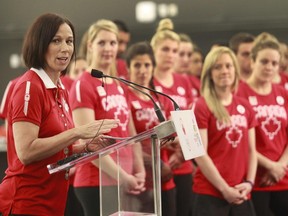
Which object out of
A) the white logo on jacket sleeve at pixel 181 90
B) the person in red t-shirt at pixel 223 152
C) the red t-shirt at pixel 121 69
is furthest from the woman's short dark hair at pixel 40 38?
the red t-shirt at pixel 121 69

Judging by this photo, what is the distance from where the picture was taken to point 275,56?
→ 4.23m

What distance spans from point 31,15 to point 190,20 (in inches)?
67.3

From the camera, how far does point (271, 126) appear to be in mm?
4059

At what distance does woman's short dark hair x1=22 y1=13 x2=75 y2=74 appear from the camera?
240 centimetres

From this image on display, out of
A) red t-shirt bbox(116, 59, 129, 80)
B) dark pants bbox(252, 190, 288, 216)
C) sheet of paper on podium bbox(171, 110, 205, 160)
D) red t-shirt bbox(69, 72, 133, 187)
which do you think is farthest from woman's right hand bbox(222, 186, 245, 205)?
red t-shirt bbox(116, 59, 129, 80)

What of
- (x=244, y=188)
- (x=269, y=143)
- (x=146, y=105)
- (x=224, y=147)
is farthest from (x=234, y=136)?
(x=146, y=105)

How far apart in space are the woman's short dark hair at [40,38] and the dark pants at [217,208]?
1.59 meters

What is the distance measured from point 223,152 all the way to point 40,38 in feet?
5.39

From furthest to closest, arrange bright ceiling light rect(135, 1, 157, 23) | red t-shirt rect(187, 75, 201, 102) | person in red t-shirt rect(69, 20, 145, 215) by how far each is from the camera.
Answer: bright ceiling light rect(135, 1, 157, 23) → red t-shirt rect(187, 75, 201, 102) → person in red t-shirt rect(69, 20, 145, 215)

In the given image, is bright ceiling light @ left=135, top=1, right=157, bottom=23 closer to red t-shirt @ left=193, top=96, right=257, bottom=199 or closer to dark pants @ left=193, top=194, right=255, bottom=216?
red t-shirt @ left=193, top=96, right=257, bottom=199

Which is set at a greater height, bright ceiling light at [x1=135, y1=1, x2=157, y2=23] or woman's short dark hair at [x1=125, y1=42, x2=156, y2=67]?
bright ceiling light at [x1=135, y1=1, x2=157, y2=23]

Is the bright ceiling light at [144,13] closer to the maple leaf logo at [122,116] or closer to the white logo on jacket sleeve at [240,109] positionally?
the white logo on jacket sleeve at [240,109]

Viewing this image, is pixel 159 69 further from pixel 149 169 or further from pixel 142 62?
pixel 149 169

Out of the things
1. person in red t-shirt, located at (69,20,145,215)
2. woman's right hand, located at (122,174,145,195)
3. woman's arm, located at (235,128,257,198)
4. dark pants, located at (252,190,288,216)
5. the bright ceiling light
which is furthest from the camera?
the bright ceiling light
